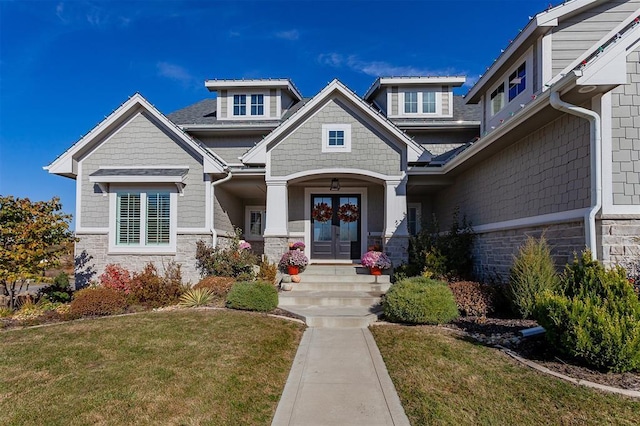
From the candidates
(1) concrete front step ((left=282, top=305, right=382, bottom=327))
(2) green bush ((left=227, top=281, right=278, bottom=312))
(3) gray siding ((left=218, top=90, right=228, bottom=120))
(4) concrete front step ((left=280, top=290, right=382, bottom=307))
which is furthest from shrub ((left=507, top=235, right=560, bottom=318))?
(3) gray siding ((left=218, top=90, right=228, bottom=120))

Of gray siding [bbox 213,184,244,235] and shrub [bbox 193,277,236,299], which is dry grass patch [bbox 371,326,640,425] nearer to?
shrub [bbox 193,277,236,299]

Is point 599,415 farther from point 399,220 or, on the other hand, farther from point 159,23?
point 159,23

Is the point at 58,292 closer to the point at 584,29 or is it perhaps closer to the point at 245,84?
the point at 245,84

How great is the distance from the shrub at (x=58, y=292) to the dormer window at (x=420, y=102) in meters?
13.7

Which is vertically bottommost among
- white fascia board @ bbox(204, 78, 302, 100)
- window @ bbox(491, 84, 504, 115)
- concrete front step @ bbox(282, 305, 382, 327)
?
concrete front step @ bbox(282, 305, 382, 327)

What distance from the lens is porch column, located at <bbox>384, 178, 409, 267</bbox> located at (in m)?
12.2

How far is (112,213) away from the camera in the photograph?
12258 mm

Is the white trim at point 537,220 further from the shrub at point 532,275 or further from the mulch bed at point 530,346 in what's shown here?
the mulch bed at point 530,346

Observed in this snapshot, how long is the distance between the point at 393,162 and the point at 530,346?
7.46m

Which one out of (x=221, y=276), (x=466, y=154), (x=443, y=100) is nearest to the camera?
(x=466, y=154)

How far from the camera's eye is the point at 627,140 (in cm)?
652

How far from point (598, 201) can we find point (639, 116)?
5.35 feet

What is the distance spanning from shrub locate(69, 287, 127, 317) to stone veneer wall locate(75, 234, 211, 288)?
94.9 inches

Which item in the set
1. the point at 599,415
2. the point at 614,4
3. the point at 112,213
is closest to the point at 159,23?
the point at 112,213
